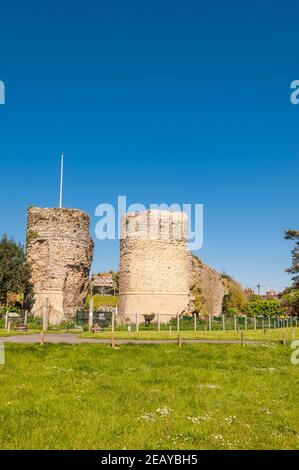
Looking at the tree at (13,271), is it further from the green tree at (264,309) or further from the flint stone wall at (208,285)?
the green tree at (264,309)

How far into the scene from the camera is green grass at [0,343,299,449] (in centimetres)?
872

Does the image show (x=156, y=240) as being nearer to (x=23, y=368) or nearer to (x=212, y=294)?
(x=212, y=294)

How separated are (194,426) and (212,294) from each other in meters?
42.1

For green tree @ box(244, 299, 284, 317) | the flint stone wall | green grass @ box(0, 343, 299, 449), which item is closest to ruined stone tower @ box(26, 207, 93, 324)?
the flint stone wall

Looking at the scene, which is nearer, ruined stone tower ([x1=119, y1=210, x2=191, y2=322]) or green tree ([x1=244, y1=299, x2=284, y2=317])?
ruined stone tower ([x1=119, y1=210, x2=191, y2=322])

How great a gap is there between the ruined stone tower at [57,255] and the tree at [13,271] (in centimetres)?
91

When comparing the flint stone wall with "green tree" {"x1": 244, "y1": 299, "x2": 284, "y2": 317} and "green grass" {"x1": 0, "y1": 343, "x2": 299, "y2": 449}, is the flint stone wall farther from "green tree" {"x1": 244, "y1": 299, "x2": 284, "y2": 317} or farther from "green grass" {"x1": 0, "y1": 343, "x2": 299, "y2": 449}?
"green grass" {"x1": 0, "y1": 343, "x2": 299, "y2": 449}

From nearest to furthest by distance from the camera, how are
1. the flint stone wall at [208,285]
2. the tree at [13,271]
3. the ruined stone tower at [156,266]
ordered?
the tree at [13,271], the ruined stone tower at [156,266], the flint stone wall at [208,285]

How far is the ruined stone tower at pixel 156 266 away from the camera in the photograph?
137 ft

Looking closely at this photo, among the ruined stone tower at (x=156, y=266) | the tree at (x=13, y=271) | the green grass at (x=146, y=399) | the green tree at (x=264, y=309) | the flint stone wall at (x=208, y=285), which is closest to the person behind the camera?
the green grass at (x=146, y=399)

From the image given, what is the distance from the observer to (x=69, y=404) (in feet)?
36.3

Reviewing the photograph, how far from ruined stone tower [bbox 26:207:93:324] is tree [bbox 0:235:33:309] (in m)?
0.91

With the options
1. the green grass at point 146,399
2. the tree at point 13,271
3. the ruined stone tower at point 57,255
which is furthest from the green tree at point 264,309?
the green grass at point 146,399

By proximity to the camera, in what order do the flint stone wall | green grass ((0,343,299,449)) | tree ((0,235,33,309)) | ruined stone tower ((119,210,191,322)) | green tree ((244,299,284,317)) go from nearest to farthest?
green grass ((0,343,299,449)) < tree ((0,235,33,309)) < ruined stone tower ((119,210,191,322)) < the flint stone wall < green tree ((244,299,284,317))
